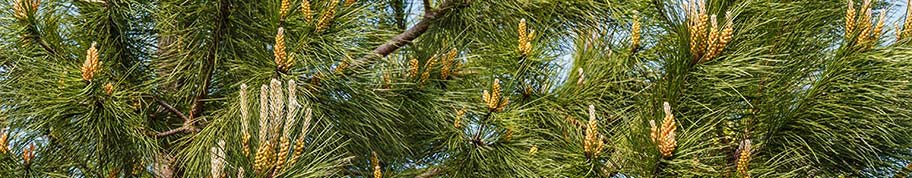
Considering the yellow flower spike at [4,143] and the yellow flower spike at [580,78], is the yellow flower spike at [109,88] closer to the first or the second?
the yellow flower spike at [4,143]

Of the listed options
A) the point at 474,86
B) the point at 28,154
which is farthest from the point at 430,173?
the point at 28,154

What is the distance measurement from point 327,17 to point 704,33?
580 millimetres

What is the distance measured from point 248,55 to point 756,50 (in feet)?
2.67

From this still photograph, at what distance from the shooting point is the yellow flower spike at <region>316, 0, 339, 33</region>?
6.11 ft

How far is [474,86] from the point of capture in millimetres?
2291

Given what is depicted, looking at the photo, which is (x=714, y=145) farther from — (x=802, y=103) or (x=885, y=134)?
(x=885, y=134)

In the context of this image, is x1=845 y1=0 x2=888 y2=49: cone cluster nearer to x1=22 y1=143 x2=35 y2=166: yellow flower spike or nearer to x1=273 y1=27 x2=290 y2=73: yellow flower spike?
x1=273 y1=27 x2=290 y2=73: yellow flower spike

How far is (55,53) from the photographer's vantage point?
190 centimetres

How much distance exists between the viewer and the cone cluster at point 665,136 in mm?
1532

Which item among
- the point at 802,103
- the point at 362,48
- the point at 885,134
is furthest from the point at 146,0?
the point at 885,134

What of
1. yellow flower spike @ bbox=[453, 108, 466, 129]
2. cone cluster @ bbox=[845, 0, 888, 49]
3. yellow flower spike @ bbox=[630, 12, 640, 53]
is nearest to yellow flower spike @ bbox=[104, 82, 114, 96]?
yellow flower spike @ bbox=[453, 108, 466, 129]

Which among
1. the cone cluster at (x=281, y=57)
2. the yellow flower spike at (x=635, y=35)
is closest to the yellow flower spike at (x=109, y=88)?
the cone cluster at (x=281, y=57)

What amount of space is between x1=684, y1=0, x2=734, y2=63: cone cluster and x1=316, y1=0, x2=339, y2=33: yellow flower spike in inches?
21.5

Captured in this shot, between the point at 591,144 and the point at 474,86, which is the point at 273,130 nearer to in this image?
the point at 591,144
